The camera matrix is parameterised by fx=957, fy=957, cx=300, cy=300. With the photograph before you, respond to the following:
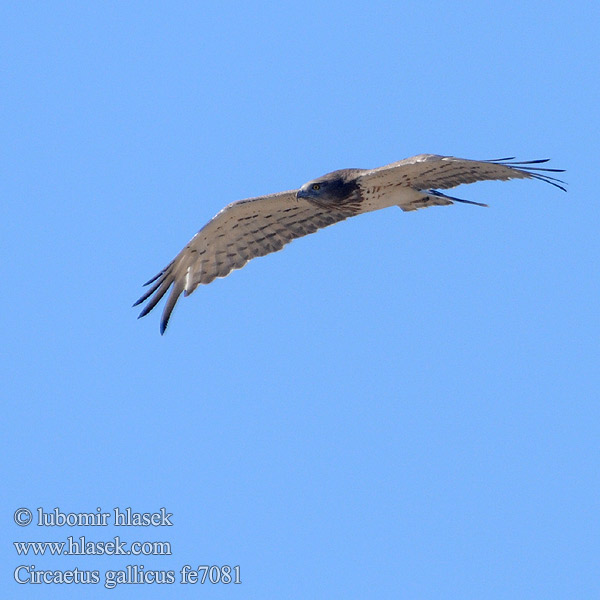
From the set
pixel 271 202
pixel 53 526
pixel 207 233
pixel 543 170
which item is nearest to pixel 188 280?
pixel 207 233

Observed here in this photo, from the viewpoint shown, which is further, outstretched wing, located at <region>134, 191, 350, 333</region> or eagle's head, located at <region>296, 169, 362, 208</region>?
outstretched wing, located at <region>134, 191, 350, 333</region>

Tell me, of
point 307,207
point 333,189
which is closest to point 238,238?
point 307,207

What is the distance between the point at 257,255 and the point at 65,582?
4.01 m

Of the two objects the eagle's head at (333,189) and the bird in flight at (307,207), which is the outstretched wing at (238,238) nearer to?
the bird in flight at (307,207)

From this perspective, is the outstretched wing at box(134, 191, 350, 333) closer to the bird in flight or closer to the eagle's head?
the bird in flight

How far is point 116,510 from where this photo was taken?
916cm

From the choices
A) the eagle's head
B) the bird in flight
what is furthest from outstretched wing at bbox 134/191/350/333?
the eagle's head

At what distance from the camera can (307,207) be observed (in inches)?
420

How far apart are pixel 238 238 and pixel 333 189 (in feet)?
5.26

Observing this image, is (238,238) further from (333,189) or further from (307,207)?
(333,189)

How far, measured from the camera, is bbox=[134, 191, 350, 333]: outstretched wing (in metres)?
10.5

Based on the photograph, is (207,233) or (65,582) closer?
(65,582)

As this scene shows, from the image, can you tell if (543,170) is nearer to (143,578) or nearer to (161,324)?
(161,324)

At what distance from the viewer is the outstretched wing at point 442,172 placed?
361 inches
